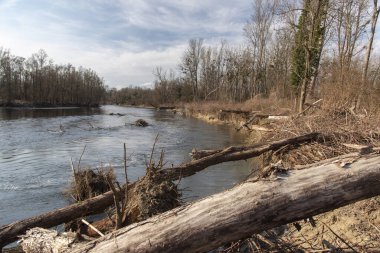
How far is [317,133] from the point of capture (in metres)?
7.49

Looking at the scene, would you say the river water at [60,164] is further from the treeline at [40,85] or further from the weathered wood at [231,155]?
the treeline at [40,85]

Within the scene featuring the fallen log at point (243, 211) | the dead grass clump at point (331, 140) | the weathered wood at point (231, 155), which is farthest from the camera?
the dead grass clump at point (331, 140)

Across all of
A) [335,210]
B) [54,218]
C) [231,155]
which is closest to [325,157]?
[335,210]

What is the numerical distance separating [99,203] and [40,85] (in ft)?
290

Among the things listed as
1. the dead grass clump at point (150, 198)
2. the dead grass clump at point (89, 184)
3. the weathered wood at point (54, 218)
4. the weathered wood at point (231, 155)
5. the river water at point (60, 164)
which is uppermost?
the weathered wood at point (231, 155)

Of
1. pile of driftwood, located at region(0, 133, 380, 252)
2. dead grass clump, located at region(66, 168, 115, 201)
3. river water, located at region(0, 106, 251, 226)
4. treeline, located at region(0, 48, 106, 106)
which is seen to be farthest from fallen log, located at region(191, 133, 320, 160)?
treeline, located at region(0, 48, 106, 106)

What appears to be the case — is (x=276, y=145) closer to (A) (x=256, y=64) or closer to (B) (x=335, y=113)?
(B) (x=335, y=113)

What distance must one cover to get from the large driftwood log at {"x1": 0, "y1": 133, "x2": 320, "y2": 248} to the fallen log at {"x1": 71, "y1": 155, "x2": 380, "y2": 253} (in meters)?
1.88

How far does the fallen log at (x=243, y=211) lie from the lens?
146 inches

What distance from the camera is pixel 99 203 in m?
5.86

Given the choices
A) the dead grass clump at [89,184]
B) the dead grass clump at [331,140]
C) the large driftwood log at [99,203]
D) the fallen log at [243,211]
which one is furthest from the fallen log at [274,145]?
the dead grass clump at [89,184]

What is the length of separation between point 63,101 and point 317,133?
8921 cm

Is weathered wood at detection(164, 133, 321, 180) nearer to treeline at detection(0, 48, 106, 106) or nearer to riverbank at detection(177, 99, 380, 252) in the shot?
riverbank at detection(177, 99, 380, 252)

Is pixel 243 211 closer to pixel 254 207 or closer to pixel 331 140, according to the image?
pixel 254 207
